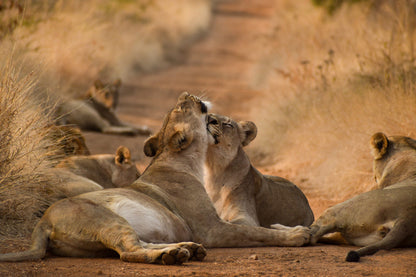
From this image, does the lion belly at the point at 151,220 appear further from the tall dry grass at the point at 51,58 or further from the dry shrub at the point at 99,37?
the dry shrub at the point at 99,37

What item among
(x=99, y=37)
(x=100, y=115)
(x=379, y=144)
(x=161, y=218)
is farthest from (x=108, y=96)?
(x=161, y=218)

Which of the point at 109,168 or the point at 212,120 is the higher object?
the point at 212,120

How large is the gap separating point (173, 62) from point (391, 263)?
60.2 ft

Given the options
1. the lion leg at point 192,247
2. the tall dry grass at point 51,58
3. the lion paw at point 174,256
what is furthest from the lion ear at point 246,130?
the lion paw at point 174,256

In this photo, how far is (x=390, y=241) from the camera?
201 inches

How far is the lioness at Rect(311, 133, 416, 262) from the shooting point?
516cm

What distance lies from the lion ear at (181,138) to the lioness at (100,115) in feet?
19.1

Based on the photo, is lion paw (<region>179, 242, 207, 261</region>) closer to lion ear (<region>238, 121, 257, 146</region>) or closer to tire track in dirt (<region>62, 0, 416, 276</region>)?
tire track in dirt (<region>62, 0, 416, 276</region>)

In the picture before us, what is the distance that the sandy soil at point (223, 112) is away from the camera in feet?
14.8

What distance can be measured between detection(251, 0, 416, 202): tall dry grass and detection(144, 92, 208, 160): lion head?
113 inches

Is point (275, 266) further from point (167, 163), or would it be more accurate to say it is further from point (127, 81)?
point (127, 81)

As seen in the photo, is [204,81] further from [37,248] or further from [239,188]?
→ [37,248]

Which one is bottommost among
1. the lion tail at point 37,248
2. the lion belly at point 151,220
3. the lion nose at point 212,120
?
the lion tail at point 37,248

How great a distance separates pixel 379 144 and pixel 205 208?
191 cm
